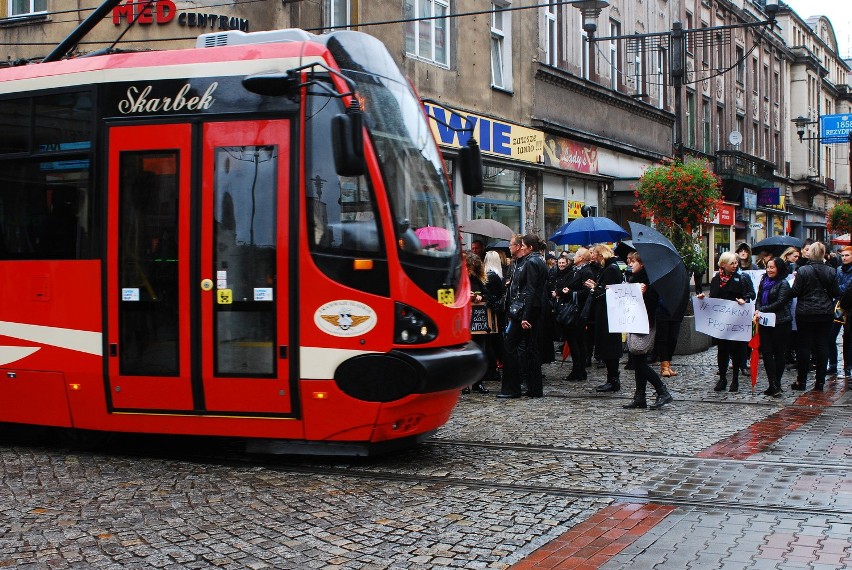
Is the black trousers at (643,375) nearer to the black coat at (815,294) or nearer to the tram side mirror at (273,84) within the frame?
the black coat at (815,294)

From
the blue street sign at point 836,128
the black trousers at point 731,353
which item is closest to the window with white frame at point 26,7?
the black trousers at point 731,353

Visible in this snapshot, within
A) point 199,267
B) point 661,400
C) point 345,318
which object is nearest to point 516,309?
point 661,400

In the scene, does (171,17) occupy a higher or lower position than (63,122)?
higher

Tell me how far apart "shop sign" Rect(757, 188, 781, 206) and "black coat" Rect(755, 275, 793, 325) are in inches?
1278

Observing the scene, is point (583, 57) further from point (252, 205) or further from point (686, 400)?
point (252, 205)

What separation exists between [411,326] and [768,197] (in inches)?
1544

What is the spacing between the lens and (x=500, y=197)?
22594 mm

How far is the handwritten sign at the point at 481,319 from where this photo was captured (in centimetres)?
1298

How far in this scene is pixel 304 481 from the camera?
7742 millimetres

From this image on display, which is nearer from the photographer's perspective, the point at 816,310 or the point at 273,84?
the point at 273,84

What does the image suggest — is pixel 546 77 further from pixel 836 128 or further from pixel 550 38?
pixel 836 128

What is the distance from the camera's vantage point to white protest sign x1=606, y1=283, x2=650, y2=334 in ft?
38.0

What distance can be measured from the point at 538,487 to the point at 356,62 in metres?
3.42

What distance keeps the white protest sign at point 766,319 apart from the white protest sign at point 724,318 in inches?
5.6
